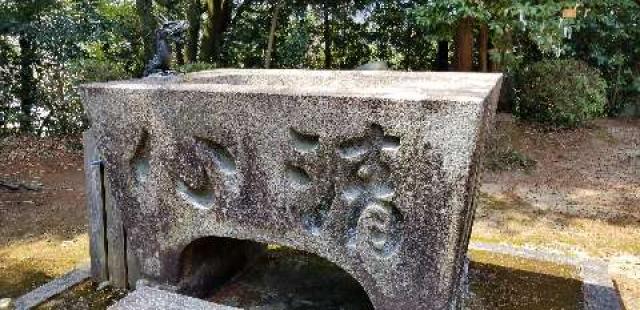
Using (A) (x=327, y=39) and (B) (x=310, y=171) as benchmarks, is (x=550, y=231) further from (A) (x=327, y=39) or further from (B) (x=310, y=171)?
(A) (x=327, y=39)

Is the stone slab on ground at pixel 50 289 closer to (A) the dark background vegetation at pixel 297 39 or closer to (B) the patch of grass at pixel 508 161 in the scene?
(A) the dark background vegetation at pixel 297 39

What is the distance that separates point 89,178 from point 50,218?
2.29 meters

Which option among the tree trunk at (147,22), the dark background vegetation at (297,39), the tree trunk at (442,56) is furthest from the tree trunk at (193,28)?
the tree trunk at (442,56)

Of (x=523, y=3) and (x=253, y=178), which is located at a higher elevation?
(x=523, y=3)

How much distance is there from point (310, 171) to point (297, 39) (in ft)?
25.0

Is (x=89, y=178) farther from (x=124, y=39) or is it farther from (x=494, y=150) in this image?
(x=124, y=39)

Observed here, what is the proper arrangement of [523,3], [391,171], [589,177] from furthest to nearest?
[589,177] → [523,3] → [391,171]

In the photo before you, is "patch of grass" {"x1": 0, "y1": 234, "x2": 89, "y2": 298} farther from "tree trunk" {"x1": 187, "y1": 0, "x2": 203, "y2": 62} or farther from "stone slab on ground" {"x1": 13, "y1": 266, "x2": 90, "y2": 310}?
"tree trunk" {"x1": 187, "y1": 0, "x2": 203, "y2": 62}

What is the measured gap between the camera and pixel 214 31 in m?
10.5

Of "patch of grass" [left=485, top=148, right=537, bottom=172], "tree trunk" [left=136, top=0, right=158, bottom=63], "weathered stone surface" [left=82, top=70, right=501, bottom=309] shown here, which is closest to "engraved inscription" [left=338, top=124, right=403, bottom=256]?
"weathered stone surface" [left=82, top=70, right=501, bottom=309]

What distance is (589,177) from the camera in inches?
282

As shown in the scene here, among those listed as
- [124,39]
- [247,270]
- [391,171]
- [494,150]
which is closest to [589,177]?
[494,150]

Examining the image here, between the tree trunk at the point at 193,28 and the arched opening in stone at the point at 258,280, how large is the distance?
22.8ft

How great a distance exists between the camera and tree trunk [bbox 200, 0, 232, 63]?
1044 centimetres
